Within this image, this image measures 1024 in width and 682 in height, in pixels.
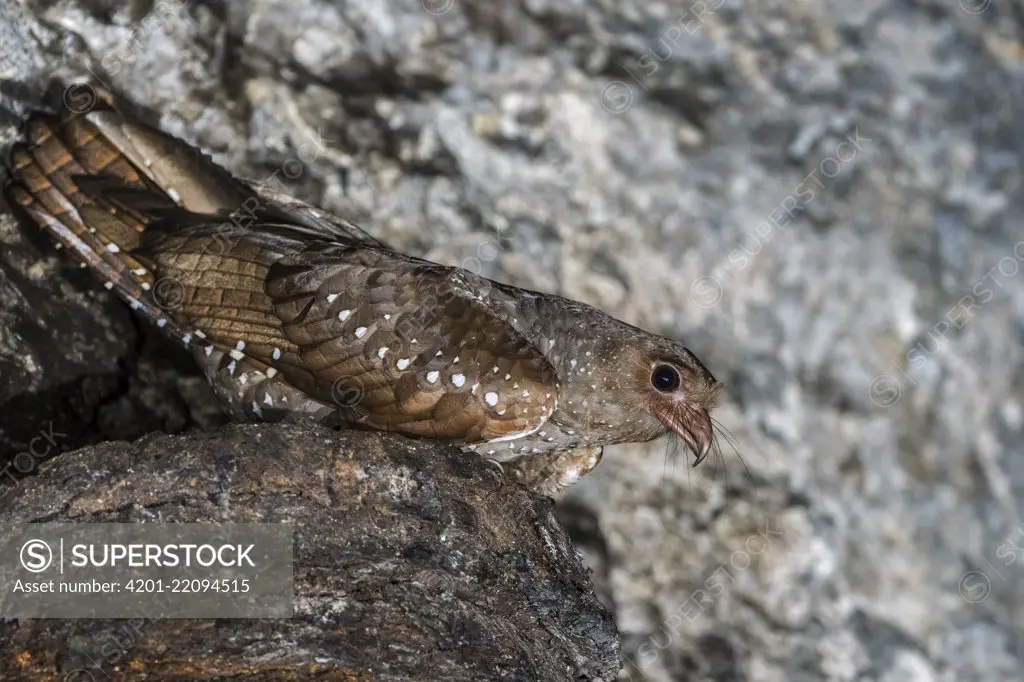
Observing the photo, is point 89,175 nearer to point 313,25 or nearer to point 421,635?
point 313,25

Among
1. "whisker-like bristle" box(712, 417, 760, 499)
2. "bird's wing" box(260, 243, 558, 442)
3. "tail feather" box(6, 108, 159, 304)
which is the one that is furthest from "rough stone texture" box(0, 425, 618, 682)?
"whisker-like bristle" box(712, 417, 760, 499)

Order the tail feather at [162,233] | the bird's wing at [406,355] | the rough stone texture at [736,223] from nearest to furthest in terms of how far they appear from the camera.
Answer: the bird's wing at [406,355] < the tail feather at [162,233] < the rough stone texture at [736,223]

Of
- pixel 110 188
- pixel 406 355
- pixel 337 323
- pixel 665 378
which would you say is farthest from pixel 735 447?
pixel 110 188

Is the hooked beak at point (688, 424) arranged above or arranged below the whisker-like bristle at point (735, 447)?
above

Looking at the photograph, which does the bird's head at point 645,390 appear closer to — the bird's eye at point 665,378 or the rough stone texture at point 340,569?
the bird's eye at point 665,378

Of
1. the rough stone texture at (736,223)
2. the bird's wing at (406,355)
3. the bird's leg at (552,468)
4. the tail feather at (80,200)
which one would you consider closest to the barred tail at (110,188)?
the tail feather at (80,200)

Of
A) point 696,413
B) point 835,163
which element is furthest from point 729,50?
point 696,413

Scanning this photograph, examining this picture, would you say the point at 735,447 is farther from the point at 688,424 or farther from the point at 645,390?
the point at 645,390
